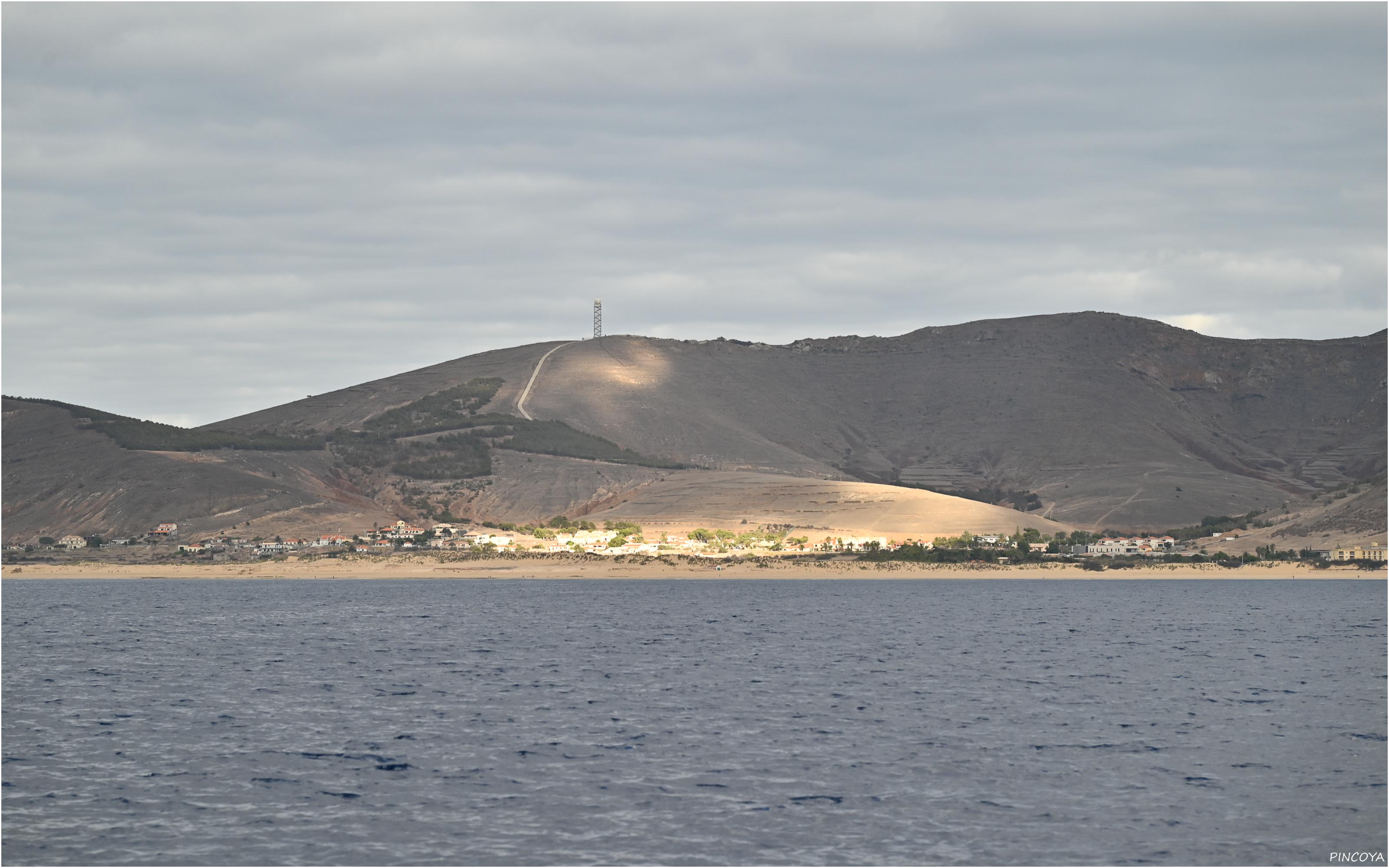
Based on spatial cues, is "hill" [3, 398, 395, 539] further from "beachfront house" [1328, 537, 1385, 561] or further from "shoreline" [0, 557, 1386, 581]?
"beachfront house" [1328, 537, 1385, 561]

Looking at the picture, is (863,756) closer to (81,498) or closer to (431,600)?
(431,600)

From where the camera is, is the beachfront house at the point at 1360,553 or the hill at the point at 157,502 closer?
the beachfront house at the point at 1360,553

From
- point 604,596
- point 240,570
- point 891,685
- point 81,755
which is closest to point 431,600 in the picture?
point 604,596

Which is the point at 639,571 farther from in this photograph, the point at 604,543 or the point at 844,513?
the point at 844,513

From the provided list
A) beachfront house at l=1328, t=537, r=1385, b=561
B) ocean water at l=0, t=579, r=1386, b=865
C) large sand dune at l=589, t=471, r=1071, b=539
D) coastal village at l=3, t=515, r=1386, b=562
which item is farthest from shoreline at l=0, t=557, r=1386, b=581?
ocean water at l=0, t=579, r=1386, b=865

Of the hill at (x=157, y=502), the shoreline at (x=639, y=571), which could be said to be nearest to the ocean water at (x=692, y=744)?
the shoreline at (x=639, y=571)

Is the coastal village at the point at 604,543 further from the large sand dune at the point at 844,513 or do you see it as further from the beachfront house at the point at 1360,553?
the beachfront house at the point at 1360,553

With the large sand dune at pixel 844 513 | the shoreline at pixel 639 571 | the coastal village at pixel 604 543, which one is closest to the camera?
the shoreline at pixel 639 571
